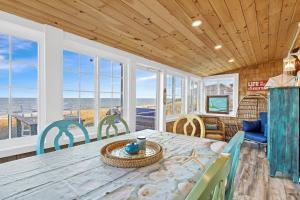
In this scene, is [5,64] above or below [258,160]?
above

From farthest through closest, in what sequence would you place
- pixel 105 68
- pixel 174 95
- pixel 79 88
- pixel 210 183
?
1. pixel 174 95
2. pixel 105 68
3. pixel 79 88
4. pixel 210 183

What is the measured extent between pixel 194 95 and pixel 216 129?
1347mm

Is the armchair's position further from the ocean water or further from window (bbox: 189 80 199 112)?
the ocean water

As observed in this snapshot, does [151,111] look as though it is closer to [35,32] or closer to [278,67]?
[35,32]

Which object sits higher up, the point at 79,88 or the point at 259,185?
the point at 79,88

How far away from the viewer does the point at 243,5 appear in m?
1.93

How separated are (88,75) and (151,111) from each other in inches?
72.5

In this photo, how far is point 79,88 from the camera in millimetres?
2389

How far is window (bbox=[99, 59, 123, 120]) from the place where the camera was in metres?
2.67

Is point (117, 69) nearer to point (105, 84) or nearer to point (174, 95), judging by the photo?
point (105, 84)

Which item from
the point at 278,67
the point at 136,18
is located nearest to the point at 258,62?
the point at 278,67

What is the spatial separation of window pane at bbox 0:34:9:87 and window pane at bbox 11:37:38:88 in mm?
53

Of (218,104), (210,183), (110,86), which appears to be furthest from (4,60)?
(218,104)

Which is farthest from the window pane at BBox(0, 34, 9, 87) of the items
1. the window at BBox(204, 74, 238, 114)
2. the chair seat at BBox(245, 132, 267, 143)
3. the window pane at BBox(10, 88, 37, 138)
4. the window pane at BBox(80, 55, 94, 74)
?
the window at BBox(204, 74, 238, 114)
